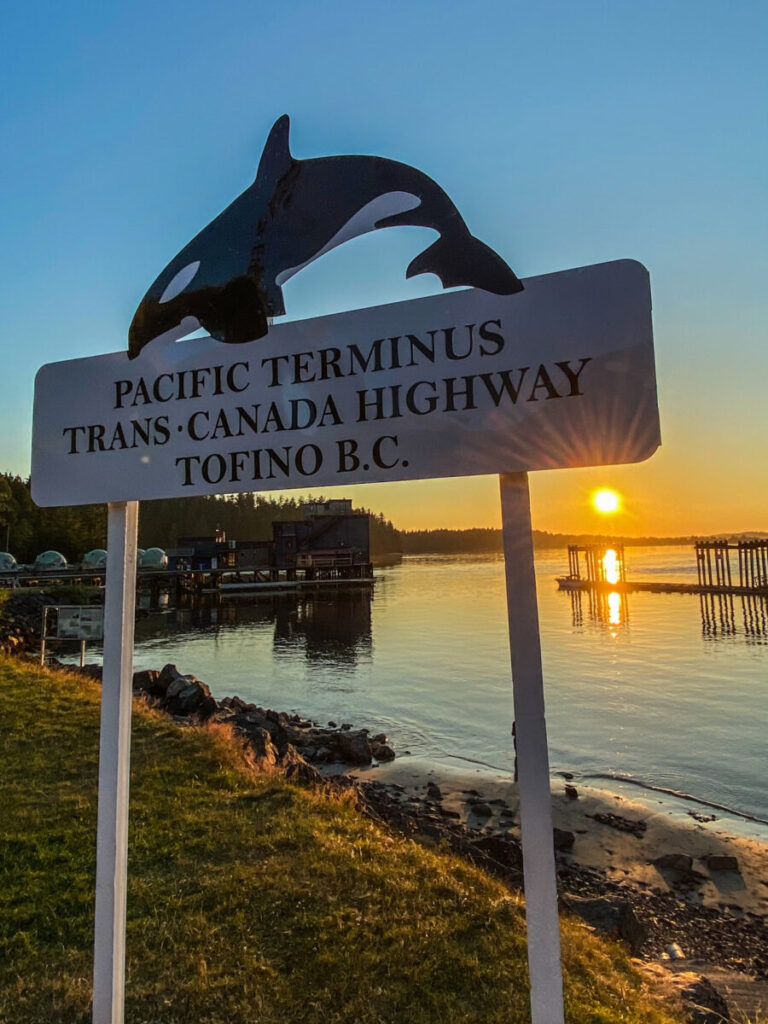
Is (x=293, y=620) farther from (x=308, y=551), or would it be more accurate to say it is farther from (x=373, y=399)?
(x=373, y=399)

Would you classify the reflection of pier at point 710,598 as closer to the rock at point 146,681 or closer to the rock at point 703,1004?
the rock at point 146,681

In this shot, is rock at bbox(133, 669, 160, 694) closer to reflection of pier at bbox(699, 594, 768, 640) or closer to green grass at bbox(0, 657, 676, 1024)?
green grass at bbox(0, 657, 676, 1024)

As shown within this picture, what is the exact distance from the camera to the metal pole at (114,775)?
2.50m

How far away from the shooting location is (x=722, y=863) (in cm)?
748

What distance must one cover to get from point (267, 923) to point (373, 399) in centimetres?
298

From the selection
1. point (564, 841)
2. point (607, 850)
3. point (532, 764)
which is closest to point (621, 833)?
point (607, 850)

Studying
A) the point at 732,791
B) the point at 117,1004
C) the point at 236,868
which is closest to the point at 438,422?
the point at 117,1004

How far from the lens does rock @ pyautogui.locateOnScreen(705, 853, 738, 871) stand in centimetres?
746

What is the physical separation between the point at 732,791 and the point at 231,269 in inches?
449

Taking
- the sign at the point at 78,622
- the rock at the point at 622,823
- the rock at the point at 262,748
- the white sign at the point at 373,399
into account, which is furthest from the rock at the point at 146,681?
the white sign at the point at 373,399

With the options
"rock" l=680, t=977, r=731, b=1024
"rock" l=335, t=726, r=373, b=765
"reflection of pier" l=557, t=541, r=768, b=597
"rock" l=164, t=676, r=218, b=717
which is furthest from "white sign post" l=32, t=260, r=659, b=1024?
"reflection of pier" l=557, t=541, r=768, b=597

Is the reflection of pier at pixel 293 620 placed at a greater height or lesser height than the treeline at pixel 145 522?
lesser

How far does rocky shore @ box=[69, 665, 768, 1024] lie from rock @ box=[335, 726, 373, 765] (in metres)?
0.02

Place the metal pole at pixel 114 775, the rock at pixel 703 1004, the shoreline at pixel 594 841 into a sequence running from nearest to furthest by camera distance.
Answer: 1. the metal pole at pixel 114 775
2. the rock at pixel 703 1004
3. the shoreline at pixel 594 841
